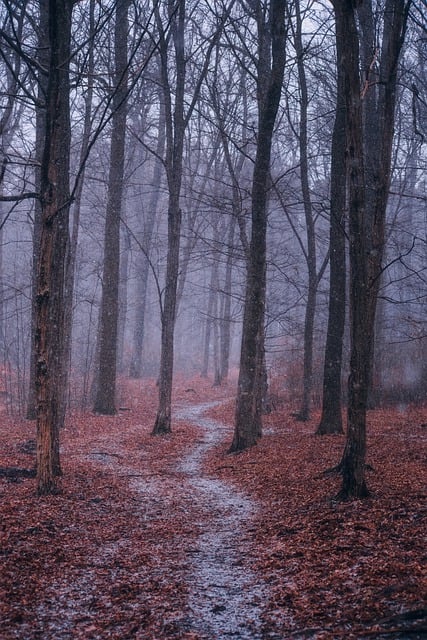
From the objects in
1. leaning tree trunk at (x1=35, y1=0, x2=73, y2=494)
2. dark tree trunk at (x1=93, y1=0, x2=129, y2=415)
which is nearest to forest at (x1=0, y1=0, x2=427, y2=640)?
leaning tree trunk at (x1=35, y1=0, x2=73, y2=494)

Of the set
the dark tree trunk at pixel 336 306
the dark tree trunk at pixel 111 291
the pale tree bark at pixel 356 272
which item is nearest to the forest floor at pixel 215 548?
the pale tree bark at pixel 356 272

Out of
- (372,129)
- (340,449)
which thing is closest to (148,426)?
(340,449)

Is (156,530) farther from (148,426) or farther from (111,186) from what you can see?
(111,186)

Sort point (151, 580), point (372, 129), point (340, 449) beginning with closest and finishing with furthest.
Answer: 1. point (151, 580)
2. point (340, 449)
3. point (372, 129)

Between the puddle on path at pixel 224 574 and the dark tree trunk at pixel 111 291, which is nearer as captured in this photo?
the puddle on path at pixel 224 574

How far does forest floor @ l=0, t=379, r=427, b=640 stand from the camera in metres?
4.60

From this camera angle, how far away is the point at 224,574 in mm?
5879

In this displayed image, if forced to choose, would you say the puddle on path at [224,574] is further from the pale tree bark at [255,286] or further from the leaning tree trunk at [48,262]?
the pale tree bark at [255,286]

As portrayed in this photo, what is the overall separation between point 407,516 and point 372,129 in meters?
12.8

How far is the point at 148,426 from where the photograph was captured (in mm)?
17469

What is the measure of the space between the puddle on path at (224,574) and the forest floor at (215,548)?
0.02 meters

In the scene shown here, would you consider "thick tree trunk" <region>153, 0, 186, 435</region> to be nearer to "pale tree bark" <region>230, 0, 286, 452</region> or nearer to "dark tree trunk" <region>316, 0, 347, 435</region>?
"pale tree bark" <region>230, 0, 286, 452</region>

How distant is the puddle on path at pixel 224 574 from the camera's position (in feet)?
15.4

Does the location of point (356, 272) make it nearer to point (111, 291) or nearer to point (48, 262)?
point (48, 262)
